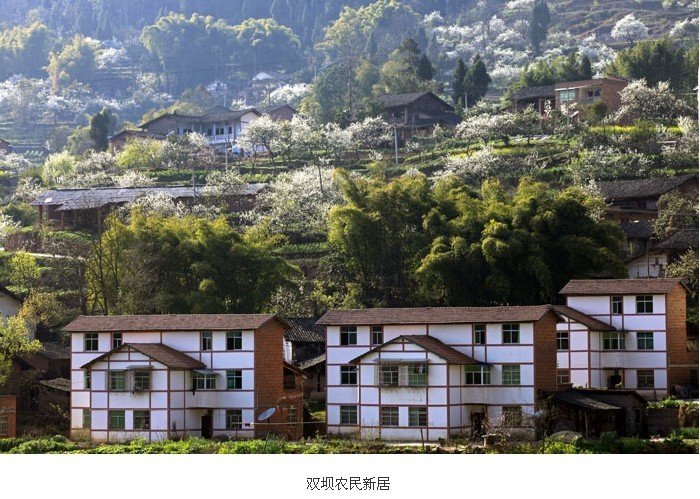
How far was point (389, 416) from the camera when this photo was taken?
21688 mm

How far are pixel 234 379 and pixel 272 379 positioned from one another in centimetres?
61

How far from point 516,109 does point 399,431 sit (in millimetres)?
21717

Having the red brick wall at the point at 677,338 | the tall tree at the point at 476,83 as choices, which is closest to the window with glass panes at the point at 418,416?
the red brick wall at the point at 677,338

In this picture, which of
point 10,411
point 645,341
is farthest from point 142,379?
point 645,341

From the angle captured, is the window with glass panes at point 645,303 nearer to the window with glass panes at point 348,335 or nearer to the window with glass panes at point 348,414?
the window with glass panes at point 348,335

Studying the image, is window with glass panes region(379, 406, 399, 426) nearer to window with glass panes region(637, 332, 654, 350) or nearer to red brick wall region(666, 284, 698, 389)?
window with glass panes region(637, 332, 654, 350)

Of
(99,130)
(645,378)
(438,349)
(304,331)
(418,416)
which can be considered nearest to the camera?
(418,416)

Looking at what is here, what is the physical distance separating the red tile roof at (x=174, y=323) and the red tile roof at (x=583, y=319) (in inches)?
184

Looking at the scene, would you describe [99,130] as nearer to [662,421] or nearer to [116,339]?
[116,339]

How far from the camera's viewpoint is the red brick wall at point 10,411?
23244 millimetres

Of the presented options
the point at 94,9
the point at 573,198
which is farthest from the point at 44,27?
the point at 573,198

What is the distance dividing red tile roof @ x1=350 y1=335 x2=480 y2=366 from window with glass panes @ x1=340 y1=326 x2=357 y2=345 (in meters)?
0.82

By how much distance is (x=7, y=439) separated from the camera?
2153 centimetres

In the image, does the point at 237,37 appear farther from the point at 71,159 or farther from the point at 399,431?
the point at 399,431
